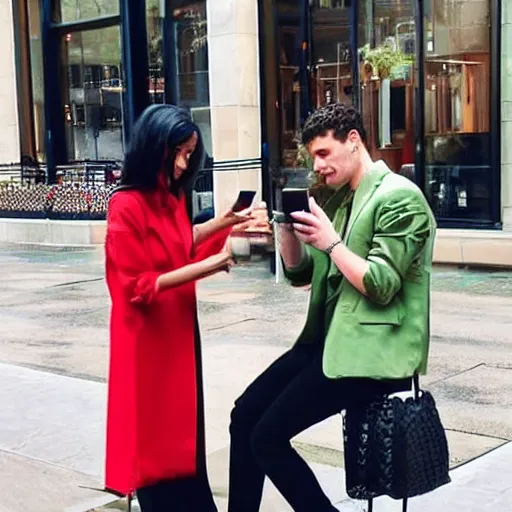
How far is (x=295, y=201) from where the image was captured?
11.2ft

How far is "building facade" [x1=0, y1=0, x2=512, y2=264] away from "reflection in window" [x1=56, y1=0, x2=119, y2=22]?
8 cm

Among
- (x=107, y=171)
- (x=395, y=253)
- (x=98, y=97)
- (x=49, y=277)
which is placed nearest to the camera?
(x=395, y=253)

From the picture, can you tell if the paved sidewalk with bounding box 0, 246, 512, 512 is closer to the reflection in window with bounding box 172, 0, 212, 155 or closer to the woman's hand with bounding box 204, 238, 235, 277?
the woman's hand with bounding box 204, 238, 235, 277

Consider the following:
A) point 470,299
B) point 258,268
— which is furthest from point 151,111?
point 258,268

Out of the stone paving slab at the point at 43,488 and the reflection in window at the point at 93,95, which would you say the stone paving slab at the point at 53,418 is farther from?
the reflection in window at the point at 93,95

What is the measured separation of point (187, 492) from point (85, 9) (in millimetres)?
16439

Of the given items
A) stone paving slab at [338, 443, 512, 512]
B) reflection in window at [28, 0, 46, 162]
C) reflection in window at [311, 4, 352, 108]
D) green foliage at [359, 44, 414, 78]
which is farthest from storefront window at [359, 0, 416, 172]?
stone paving slab at [338, 443, 512, 512]

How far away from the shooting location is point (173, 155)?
375cm

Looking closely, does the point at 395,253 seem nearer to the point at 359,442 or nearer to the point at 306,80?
the point at 359,442

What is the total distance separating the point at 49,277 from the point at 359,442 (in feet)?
33.6

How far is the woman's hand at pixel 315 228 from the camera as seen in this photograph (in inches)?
133

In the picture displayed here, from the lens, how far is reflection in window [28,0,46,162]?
20.2 meters

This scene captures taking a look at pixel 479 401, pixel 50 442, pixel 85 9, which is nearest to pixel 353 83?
pixel 85 9

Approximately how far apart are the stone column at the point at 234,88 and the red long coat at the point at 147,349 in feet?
34.4
